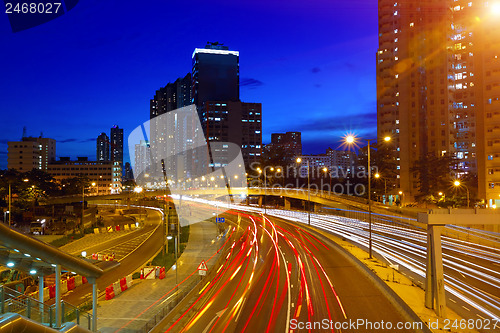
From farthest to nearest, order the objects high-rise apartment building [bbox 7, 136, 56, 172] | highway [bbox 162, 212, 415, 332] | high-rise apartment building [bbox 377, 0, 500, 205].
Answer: high-rise apartment building [bbox 7, 136, 56, 172], high-rise apartment building [bbox 377, 0, 500, 205], highway [bbox 162, 212, 415, 332]

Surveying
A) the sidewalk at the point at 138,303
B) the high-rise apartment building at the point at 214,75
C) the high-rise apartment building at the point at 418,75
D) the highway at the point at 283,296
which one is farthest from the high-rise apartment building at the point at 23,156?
the highway at the point at 283,296

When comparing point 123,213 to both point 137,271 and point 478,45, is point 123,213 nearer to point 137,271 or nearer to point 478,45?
point 137,271

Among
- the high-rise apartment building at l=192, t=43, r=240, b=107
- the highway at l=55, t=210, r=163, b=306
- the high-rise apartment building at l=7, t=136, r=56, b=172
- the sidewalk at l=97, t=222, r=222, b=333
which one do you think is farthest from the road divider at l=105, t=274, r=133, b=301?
the high-rise apartment building at l=192, t=43, r=240, b=107

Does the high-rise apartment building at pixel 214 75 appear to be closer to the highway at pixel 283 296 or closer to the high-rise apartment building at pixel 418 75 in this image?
the high-rise apartment building at pixel 418 75

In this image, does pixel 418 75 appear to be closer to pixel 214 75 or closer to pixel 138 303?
pixel 138 303

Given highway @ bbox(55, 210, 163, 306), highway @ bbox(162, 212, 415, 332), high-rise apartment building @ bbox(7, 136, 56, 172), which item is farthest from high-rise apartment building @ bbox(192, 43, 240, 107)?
highway @ bbox(162, 212, 415, 332)

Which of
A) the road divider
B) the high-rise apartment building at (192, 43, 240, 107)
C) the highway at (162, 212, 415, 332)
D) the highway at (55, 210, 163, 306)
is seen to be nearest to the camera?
the highway at (162, 212, 415, 332)

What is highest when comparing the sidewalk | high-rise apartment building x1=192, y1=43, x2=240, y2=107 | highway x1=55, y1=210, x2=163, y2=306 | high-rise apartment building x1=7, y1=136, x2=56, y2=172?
high-rise apartment building x1=192, y1=43, x2=240, y2=107

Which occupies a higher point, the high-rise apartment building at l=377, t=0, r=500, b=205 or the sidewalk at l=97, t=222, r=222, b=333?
the high-rise apartment building at l=377, t=0, r=500, b=205

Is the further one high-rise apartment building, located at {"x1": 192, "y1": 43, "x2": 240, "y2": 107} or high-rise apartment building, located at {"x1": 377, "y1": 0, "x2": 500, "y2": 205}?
high-rise apartment building, located at {"x1": 192, "y1": 43, "x2": 240, "y2": 107}

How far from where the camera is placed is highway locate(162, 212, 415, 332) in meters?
14.3

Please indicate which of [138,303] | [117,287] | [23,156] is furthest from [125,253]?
[23,156]

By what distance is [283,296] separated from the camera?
57.9 ft

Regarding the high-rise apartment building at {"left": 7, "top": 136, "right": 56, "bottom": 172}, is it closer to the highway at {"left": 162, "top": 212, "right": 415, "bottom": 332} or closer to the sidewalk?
the sidewalk
